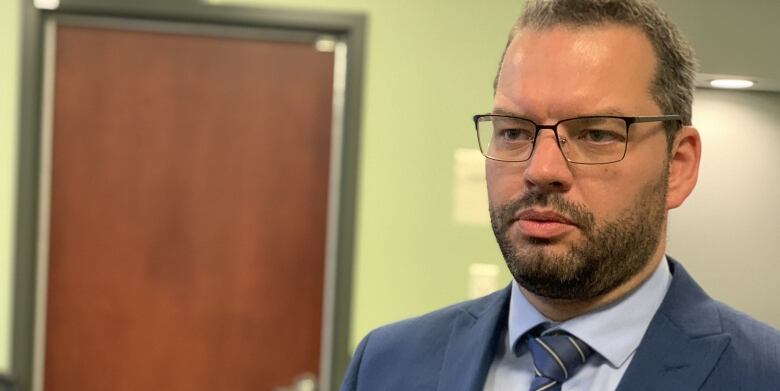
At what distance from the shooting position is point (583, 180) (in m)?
0.81

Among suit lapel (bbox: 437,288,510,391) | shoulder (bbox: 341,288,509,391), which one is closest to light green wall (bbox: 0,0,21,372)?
shoulder (bbox: 341,288,509,391)

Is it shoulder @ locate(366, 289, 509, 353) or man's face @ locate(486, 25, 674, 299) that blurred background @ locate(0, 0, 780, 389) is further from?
man's face @ locate(486, 25, 674, 299)

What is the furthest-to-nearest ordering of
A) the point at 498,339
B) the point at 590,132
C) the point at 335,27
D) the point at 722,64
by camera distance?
the point at 335,27, the point at 722,64, the point at 498,339, the point at 590,132

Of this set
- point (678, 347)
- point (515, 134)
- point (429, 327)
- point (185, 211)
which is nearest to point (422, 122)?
point (185, 211)

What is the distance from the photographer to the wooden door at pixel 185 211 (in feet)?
6.01

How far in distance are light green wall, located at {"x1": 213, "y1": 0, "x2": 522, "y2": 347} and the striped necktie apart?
3.13 ft

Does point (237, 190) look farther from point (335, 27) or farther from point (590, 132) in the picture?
point (590, 132)

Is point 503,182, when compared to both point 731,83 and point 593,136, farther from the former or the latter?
point 731,83

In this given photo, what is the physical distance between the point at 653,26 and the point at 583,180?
0.19m

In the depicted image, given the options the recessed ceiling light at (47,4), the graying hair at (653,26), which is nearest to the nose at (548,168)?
the graying hair at (653,26)

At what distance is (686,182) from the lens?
87 cm

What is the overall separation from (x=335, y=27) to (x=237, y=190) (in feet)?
1.44

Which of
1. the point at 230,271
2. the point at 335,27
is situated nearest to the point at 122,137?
the point at 230,271

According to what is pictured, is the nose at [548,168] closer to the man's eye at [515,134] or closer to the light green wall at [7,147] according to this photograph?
the man's eye at [515,134]
